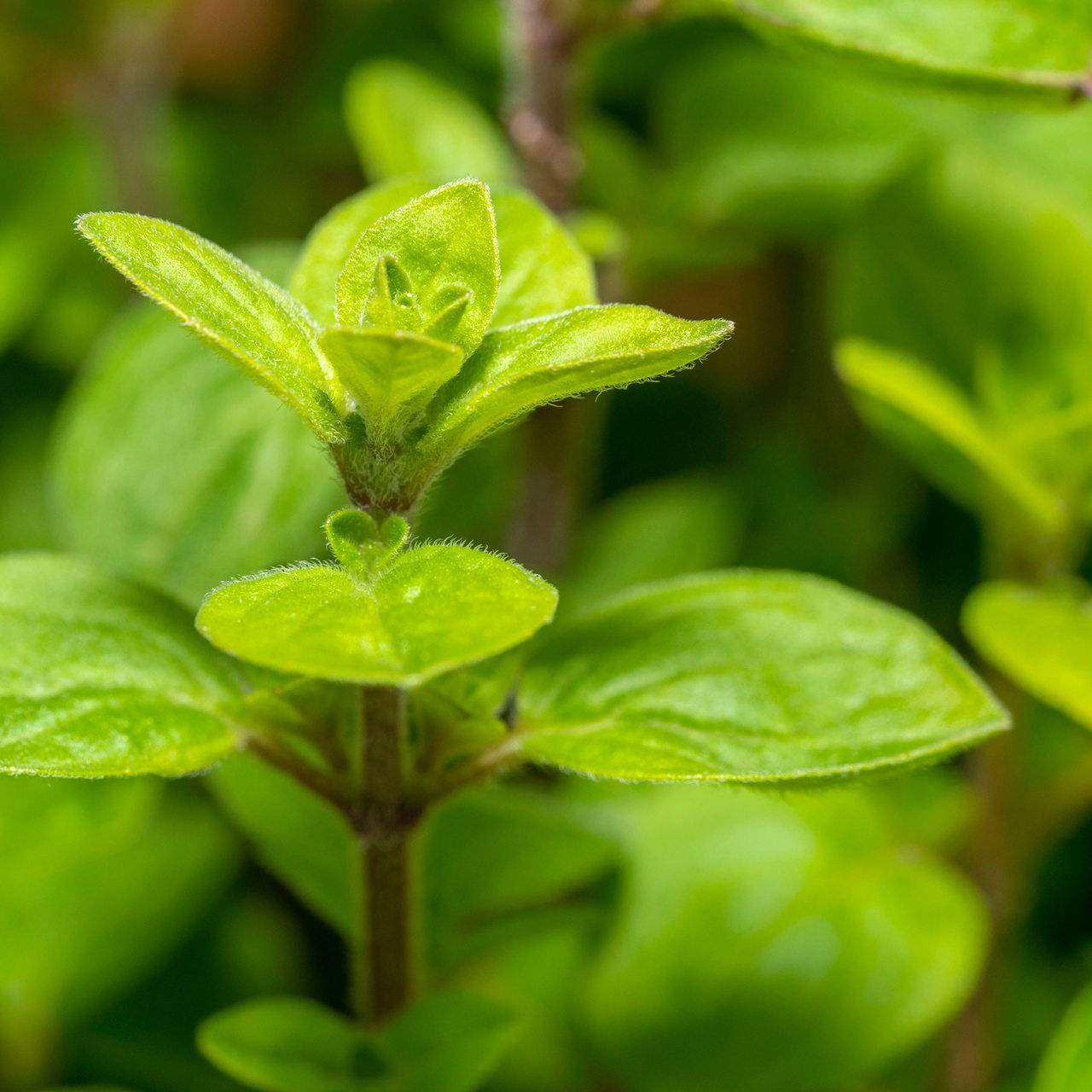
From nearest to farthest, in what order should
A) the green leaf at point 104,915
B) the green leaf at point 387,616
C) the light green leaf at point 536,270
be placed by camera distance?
the green leaf at point 387,616 → the light green leaf at point 536,270 → the green leaf at point 104,915

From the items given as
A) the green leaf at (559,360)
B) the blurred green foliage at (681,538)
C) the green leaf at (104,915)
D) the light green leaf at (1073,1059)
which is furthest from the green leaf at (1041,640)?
the green leaf at (104,915)

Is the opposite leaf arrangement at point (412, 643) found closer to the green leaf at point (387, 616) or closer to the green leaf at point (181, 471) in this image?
the green leaf at point (387, 616)

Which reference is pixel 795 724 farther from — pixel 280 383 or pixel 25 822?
pixel 25 822

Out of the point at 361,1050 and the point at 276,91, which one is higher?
the point at 276,91

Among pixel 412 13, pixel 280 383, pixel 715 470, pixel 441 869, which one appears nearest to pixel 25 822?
pixel 441 869

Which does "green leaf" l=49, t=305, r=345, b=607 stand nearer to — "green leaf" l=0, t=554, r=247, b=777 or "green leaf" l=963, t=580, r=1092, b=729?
"green leaf" l=0, t=554, r=247, b=777

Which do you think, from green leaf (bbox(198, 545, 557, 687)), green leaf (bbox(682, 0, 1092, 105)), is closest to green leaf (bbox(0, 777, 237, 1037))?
green leaf (bbox(198, 545, 557, 687))
